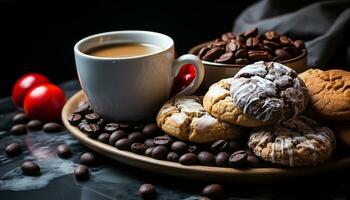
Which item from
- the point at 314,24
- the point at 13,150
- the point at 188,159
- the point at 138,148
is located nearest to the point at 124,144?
the point at 138,148

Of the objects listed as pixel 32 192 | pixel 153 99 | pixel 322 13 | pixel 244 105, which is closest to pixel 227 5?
pixel 322 13

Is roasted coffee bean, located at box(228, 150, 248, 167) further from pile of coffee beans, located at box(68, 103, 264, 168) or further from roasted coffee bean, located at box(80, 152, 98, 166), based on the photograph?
roasted coffee bean, located at box(80, 152, 98, 166)

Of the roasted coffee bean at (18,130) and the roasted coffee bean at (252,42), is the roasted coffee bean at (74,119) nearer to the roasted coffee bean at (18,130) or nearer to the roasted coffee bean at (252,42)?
the roasted coffee bean at (18,130)

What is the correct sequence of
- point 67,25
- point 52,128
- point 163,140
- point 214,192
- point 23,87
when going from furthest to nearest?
point 67,25 → point 23,87 → point 52,128 → point 163,140 → point 214,192

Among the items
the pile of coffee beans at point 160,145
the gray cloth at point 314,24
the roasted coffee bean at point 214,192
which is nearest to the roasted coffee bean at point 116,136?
the pile of coffee beans at point 160,145

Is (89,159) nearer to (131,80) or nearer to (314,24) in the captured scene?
(131,80)

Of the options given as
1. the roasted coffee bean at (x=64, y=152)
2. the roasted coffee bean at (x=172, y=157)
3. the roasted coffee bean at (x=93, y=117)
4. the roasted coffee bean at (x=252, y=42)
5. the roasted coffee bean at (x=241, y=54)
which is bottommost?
the roasted coffee bean at (x=64, y=152)

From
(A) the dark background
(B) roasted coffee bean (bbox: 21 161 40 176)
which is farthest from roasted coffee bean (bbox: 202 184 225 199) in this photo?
(A) the dark background
